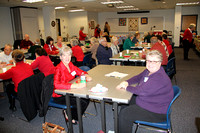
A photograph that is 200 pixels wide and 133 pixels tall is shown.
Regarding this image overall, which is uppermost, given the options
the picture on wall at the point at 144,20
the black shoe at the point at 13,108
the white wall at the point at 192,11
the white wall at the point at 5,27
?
the white wall at the point at 192,11

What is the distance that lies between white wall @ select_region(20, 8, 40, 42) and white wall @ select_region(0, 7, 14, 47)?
2.93 feet

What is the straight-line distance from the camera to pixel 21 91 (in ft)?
8.59

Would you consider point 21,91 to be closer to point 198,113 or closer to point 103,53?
point 103,53

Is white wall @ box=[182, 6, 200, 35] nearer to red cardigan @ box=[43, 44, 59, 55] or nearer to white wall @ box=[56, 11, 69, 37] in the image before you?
white wall @ box=[56, 11, 69, 37]

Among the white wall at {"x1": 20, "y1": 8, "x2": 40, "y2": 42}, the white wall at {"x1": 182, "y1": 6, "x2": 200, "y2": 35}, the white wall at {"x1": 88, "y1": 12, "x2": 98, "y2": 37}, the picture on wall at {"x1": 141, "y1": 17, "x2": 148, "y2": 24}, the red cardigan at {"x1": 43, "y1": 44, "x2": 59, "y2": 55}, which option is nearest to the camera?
the red cardigan at {"x1": 43, "y1": 44, "x2": 59, "y2": 55}

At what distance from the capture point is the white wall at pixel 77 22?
13.9 metres

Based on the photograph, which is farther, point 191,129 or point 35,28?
point 35,28

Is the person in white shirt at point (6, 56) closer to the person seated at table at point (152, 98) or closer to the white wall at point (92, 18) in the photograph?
the person seated at table at point (152, 98)

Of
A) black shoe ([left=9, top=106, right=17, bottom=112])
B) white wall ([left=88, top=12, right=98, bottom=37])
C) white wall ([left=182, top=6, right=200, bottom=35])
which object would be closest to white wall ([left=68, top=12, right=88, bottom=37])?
white wall ([left=88, top=12, right=98, bottom=37])

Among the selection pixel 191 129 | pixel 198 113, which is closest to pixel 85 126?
pixel 191 129

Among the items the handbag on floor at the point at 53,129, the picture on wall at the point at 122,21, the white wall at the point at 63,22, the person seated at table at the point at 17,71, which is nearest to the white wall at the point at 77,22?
the white wall at the point at 63,22

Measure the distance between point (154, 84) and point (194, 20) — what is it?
13486 millimetres

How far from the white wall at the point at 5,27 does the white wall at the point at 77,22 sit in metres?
5.87

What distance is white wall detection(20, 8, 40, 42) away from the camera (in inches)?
362
